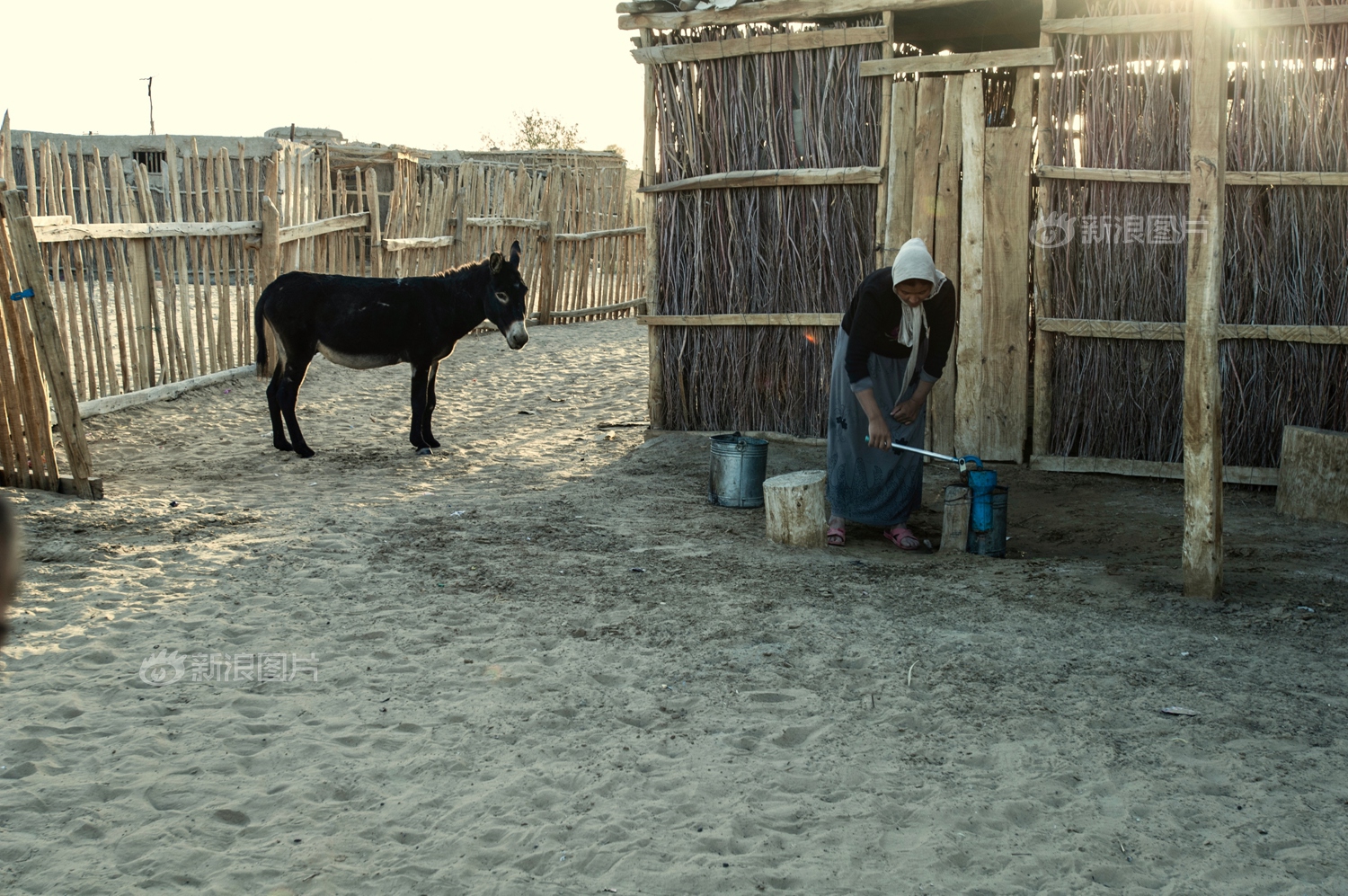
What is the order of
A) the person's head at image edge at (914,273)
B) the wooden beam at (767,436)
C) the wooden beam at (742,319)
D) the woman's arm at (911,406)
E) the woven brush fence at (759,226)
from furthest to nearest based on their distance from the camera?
the wooden beam at (767,436), the wooden beam at (742,319), the woven brush fence at (759,226), the woman's arm at (911,406), the person's head at image edge at (914,273)

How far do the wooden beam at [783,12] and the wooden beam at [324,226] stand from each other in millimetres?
4709

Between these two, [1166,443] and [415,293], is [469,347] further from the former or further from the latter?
→ [1166,443]

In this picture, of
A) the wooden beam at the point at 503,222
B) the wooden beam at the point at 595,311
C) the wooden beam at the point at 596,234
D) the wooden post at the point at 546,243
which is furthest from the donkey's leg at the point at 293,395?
the wooden beam at the point at 595,311

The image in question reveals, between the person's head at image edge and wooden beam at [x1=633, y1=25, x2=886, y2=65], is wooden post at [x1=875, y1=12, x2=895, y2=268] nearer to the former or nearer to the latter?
wooden beam at [x1=633, y1=25, x2=886, y2=65]

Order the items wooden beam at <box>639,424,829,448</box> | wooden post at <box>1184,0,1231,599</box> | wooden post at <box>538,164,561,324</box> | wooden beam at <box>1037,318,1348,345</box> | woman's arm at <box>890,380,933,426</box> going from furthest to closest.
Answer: wooden post at <box>538,164,561,324</box> < wooden beam at <box>639,424,829,448</box> < wooden beam at <box>1037,318,1348,345</box> < woman's arm at <box>890,380,933,426</box> < wooden post at <box>1184,0,1231,599</box>

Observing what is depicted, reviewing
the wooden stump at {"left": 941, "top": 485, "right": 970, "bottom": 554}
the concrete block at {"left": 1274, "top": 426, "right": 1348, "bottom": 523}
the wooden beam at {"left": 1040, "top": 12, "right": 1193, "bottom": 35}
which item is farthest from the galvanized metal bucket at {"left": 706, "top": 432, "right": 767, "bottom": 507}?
the wooden beam at {"left": 1040, "top": 12, "right": 1193, "bottom": 35}

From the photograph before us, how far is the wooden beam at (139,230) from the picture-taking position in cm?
789

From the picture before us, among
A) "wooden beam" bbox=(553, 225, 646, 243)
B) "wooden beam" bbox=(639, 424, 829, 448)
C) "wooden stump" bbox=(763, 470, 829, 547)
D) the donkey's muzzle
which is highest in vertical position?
"wooden beam" bbox=(553, 225, 646, 243)

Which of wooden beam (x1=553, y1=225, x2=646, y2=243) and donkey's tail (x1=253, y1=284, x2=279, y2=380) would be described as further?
wooden beam (x1=553, y1=225, x2=646, y2=243)

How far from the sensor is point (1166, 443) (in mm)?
6664

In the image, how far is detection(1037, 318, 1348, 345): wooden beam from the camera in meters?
6.22

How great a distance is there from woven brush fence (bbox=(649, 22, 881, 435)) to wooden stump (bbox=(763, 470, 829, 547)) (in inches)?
79.8

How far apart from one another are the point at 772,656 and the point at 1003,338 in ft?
11.8

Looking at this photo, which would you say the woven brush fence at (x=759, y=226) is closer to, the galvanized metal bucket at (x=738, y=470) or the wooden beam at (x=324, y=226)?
the galvanized metal bucket at (x=738, y=470)
